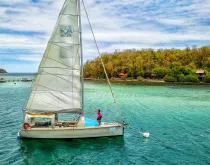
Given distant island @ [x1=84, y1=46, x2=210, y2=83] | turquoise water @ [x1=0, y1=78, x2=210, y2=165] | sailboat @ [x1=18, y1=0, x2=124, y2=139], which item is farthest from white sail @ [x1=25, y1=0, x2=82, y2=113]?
distant island @ [x1=84, y1=46, x2=210, y2=83]

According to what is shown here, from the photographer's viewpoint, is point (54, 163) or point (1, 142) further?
point (1, 142)

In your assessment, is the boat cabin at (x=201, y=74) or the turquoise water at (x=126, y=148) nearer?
the turquoise water at (x=126, y=148)

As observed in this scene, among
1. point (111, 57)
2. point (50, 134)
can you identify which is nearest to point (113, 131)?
point (50, 134)

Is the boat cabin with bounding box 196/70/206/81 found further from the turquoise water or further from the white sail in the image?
the white sail

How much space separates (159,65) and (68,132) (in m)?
144

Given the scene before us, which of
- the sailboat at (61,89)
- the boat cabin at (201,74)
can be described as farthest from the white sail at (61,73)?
the boat cabin at (201,74)

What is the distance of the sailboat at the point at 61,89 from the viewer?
27781mm

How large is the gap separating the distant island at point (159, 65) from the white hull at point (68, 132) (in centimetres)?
11480

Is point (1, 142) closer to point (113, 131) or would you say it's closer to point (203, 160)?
point (113, 131)

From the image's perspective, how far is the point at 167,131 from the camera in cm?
3391

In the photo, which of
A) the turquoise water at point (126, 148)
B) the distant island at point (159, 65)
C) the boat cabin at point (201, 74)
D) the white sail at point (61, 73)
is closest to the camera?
the turquoise water at point (126, 148)

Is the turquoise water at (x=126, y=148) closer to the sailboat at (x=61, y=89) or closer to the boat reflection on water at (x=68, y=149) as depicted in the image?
the boat reflection on water at (x=68, y=149)

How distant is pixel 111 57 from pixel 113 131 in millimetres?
161893

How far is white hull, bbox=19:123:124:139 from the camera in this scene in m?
28.0
